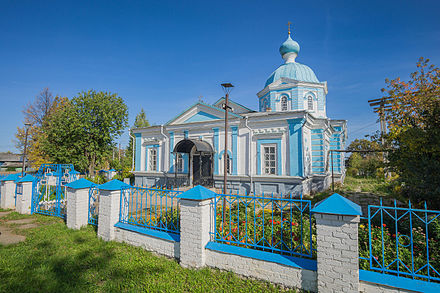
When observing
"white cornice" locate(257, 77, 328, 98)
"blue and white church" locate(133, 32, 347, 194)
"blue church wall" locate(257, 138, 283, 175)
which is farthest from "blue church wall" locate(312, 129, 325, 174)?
"white cornice" locate(257, 77, 328, 98)

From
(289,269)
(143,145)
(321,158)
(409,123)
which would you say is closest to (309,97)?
(321,158)

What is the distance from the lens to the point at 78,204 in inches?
224

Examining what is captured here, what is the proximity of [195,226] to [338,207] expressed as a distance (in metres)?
2.17

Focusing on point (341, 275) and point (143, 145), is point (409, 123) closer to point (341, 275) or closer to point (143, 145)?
point (341, 275)

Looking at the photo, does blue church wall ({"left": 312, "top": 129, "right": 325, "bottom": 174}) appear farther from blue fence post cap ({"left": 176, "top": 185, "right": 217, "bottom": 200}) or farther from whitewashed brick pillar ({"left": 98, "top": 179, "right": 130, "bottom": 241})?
whitewashed brick pillar ({"left": 98, "top": 179, "right": 130, "bottom": 241})

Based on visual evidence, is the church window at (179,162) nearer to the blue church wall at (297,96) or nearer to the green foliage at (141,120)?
the blue church wall at (297,96)

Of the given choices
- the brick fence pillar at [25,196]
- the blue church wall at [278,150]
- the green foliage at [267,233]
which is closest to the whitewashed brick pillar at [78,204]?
the brick fence pillar at [25,196]

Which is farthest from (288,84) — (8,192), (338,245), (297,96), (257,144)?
(8,192)

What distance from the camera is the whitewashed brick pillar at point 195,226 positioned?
374 centimetres

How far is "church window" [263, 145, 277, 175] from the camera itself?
10.9m

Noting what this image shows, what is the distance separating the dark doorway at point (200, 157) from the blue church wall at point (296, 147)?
13.0 ft

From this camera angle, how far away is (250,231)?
4387 millimetres

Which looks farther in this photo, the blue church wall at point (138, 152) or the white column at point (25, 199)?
the blue church wall at point (138, 152)

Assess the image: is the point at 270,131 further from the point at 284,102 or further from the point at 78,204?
the point at 78,204
